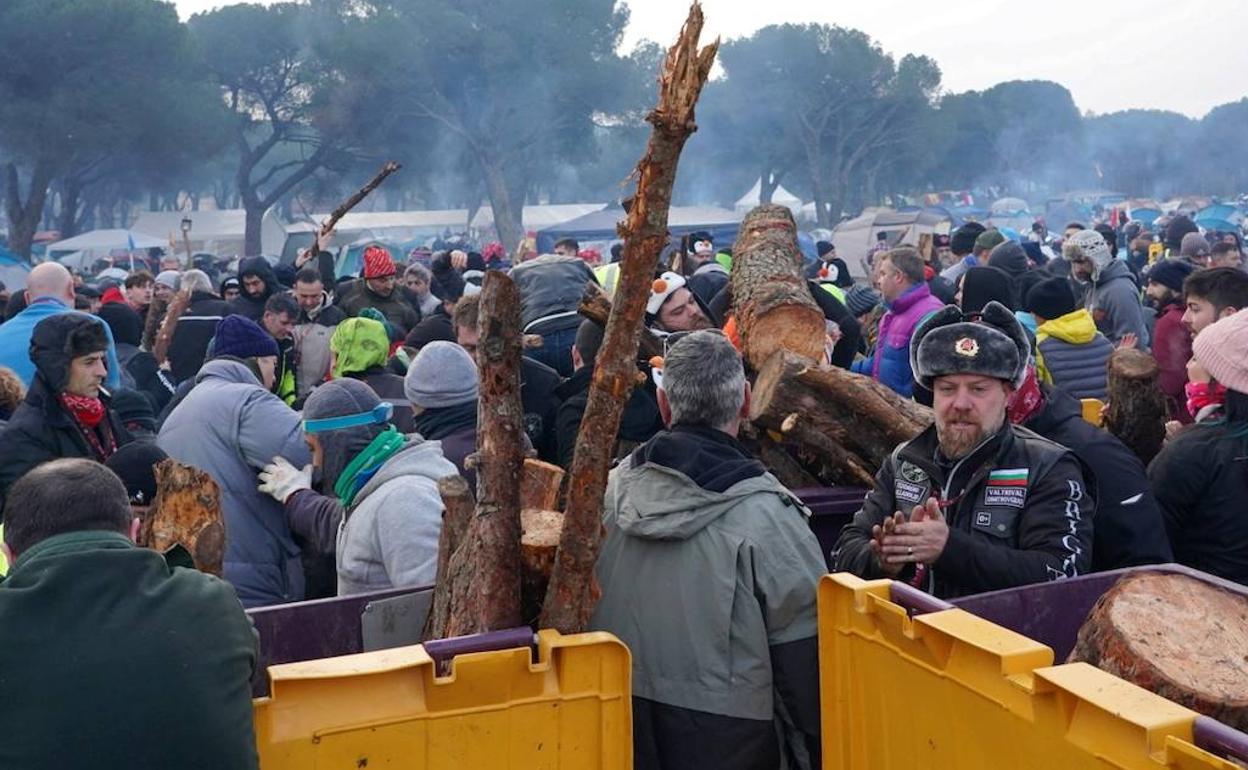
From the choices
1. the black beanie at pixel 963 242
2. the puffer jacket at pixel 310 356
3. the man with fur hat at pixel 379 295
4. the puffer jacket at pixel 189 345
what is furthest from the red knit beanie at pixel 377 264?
the black beanie at pixel 963 242

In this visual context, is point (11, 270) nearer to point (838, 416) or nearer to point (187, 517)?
point (187, 517)

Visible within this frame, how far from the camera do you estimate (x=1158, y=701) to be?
211 centimetres

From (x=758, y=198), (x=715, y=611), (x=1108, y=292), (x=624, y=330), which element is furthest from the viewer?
(x=758, y=198)

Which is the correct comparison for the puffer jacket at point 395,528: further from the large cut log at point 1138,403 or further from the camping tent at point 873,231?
the camping tent at point 873,231

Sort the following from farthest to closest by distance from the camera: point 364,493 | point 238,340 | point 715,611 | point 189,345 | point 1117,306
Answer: point 1117,306
point 189,345
point 238,340
point 364,493
point 715,611

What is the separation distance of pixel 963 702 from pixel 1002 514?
94cm

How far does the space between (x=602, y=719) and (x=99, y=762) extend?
42.0 inches

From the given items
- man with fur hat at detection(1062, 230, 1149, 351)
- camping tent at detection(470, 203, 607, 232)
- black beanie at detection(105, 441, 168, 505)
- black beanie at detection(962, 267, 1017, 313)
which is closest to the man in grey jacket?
black beanie at detection(105, 441, 168, 505)

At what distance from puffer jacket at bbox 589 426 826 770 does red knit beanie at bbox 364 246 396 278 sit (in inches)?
265

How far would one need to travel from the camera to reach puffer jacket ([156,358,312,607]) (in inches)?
182

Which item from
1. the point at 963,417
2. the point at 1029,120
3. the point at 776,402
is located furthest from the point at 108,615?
the point at 1029,120

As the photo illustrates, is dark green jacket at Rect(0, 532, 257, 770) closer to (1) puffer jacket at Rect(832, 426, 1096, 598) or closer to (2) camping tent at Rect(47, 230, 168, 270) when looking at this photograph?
(1) puffer jacket at Rect(832, 426, 1096, 598)

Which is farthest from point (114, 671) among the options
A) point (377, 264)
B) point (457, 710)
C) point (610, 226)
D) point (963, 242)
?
point (610, 226)

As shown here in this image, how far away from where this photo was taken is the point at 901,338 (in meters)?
6.93
